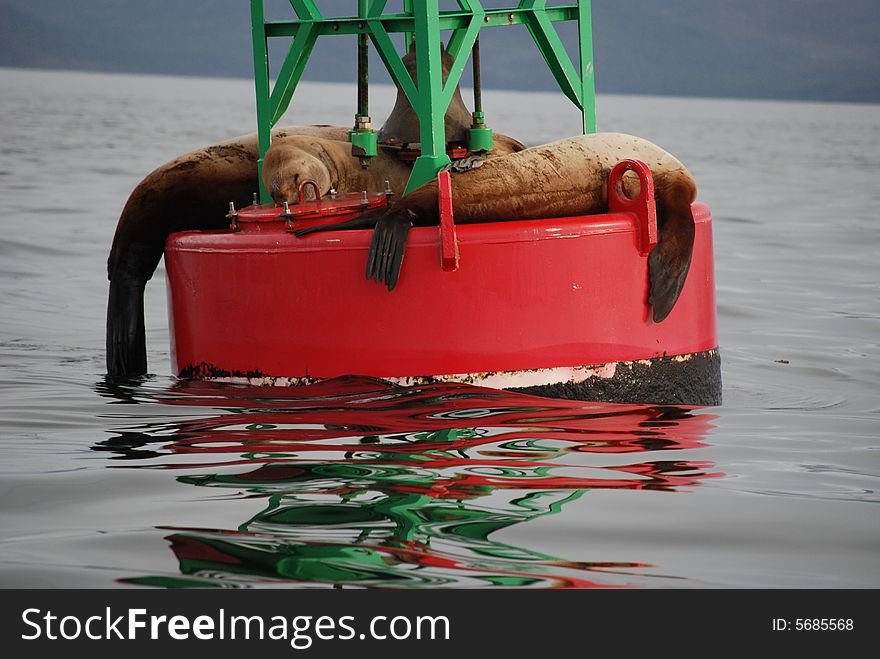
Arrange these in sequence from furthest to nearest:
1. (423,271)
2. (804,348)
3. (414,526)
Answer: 1. (804,348)
2. (423,271)
3. (414,526)

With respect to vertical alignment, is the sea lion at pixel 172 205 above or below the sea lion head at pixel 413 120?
below

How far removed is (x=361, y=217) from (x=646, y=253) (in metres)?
1.36

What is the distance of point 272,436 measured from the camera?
20.5ft

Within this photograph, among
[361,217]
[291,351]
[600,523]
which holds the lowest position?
[600,523]

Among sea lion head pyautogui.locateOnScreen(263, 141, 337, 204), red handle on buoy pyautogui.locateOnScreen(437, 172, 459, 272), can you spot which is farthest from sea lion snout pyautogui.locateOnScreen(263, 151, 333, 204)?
red handle on buoy pyautogui.locateOnScreen(437, 172, 459, 272)

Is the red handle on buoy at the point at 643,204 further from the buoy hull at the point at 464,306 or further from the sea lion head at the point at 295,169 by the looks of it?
the sea lion head at the point at 295,169

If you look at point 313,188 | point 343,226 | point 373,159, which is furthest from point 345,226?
point 373,159

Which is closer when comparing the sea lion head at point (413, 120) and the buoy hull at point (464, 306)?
the buoy hull at point (464, 306)

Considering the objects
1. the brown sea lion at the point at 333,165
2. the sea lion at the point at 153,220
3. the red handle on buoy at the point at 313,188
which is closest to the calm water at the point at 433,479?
the sea lion at the point at 153,220

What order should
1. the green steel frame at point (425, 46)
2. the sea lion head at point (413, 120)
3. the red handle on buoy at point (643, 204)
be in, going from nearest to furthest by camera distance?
the red handle on buoy at point (643, 204) < the green steel frame at point (425, 46) < the sea lion head at point (413, 120)

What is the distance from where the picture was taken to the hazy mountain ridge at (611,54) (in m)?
175

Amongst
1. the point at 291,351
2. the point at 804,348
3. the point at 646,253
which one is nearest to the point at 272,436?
the point at 291,351

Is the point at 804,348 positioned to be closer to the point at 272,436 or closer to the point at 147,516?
the point at 272,436

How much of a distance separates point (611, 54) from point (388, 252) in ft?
620
